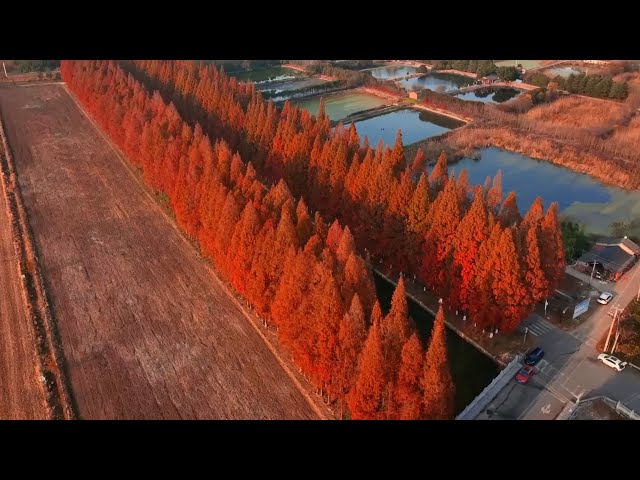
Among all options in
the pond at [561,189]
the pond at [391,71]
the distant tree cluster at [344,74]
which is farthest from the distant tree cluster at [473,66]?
the pond at [561,189]

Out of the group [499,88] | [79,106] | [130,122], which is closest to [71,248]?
[130,122]

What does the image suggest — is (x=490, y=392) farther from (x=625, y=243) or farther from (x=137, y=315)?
(x=137, y=315)

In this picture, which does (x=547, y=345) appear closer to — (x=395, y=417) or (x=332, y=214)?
(x=395, y=417)

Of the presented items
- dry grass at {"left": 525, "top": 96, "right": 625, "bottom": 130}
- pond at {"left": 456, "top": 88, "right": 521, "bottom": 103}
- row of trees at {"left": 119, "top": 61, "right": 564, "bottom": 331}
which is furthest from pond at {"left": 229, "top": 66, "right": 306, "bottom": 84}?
row of trees at {"left": 119, "top": 61, "right": 564, "bottom": 331}

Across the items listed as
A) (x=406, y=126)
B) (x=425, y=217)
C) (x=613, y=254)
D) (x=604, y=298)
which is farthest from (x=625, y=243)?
(x=406, y=126)

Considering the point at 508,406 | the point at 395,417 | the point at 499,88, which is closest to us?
the point at 395,417
